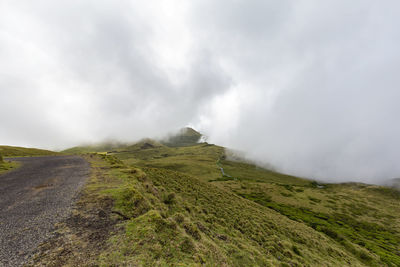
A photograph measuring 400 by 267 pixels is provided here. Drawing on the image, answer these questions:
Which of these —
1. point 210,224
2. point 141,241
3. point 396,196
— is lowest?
point 396,196

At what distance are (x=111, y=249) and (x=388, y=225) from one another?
134752mm

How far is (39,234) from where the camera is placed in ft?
32.3

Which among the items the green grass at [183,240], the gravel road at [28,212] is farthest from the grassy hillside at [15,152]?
the green grass at [183,240]

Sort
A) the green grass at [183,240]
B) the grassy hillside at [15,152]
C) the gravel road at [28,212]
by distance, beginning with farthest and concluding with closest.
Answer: the grassy hillside at [15,152] < the green grass at [183,240] < the gravel road at [28,212]

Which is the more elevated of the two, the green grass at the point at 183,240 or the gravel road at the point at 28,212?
the gravel road at the point at 28,212

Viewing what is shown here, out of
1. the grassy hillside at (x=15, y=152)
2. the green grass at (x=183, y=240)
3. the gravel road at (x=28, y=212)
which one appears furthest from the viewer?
the grassy hillside at (x=15, y=152)

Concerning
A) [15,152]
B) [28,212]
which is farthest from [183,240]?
[15,152]

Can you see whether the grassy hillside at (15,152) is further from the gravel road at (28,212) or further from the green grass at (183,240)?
the green grass at (183,240)

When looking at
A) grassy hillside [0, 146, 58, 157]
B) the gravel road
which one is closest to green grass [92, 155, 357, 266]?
the gravel road

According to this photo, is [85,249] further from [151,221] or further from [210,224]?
[210,224]

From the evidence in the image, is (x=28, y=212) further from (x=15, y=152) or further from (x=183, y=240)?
(x=15, y=152)

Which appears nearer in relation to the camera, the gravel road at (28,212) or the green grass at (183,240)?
the gravel road at (28,212)

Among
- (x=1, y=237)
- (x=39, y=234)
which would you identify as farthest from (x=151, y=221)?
(x=1, y=237)

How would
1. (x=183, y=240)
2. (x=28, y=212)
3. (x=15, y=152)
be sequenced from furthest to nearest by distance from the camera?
1. (x=15, y=152)
2. (x=28, y=212)
3. (x=183, y=240)
